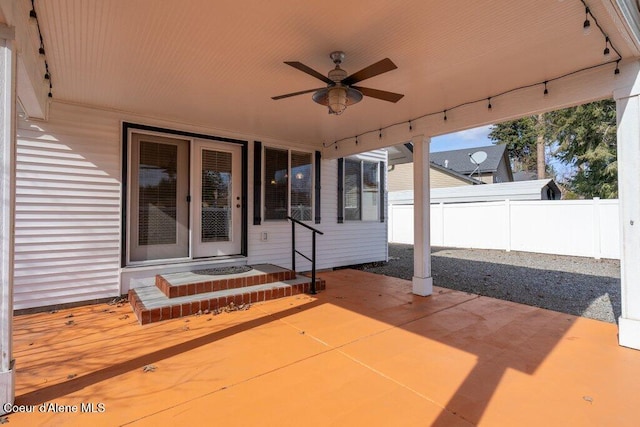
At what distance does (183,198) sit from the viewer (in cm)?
473

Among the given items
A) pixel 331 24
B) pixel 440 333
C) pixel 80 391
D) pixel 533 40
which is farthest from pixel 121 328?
pixel 533 40

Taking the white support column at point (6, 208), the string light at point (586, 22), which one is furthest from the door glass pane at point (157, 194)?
the string light at point (586, 22)

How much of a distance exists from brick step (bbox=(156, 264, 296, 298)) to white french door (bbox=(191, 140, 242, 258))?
56 centimetres

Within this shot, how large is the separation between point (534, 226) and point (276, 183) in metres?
7.87

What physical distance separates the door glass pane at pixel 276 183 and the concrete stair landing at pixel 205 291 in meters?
1.21

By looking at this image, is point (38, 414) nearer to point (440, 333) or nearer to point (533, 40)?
point (440, 333)

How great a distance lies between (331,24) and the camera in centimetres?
225

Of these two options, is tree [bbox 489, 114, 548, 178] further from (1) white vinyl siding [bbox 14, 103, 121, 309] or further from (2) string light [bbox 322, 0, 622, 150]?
(1) white vinyl siding [bbox 14, 103, 121, 309]

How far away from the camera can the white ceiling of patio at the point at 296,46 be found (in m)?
2.11

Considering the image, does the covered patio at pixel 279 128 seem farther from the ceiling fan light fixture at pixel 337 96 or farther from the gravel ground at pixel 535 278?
the gravel ground at pixel 535 278

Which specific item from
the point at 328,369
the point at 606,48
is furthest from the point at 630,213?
the point at 328,369

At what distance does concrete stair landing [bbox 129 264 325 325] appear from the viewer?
11.3 feet

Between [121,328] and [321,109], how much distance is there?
346cm

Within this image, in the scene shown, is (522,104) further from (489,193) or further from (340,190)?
(489,193)
